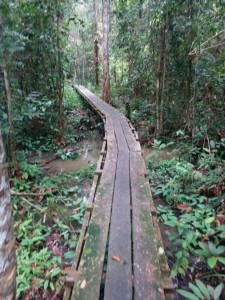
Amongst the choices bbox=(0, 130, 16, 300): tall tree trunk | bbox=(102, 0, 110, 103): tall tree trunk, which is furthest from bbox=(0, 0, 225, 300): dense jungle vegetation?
bbox=(102, 0, 110, 103): tall tree trunk

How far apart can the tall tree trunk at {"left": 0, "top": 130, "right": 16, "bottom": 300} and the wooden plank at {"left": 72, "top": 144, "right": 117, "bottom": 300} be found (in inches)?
24.7

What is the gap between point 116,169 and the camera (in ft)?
12.9

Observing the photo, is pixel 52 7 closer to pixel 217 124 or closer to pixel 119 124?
pixel 119 124

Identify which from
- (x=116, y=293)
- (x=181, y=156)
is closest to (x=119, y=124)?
(x=181, y=156)

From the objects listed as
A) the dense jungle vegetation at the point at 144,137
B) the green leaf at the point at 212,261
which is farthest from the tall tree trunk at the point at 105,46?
the green leaf at the point at 212,261

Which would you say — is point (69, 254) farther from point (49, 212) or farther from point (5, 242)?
point (5, 242)

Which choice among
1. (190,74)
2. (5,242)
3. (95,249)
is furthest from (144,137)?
(5,242)

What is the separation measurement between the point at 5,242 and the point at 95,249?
108 cm

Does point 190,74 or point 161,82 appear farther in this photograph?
point 161,82

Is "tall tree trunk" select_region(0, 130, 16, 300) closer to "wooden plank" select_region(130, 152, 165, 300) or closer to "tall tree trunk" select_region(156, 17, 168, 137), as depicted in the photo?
"wooden plank" select_region(130, 152, 165, 300)

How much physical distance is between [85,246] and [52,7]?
5.55 m

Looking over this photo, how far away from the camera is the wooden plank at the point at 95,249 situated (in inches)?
69.8

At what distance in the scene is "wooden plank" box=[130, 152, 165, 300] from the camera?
5.83 feet

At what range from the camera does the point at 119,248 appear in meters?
2.18
